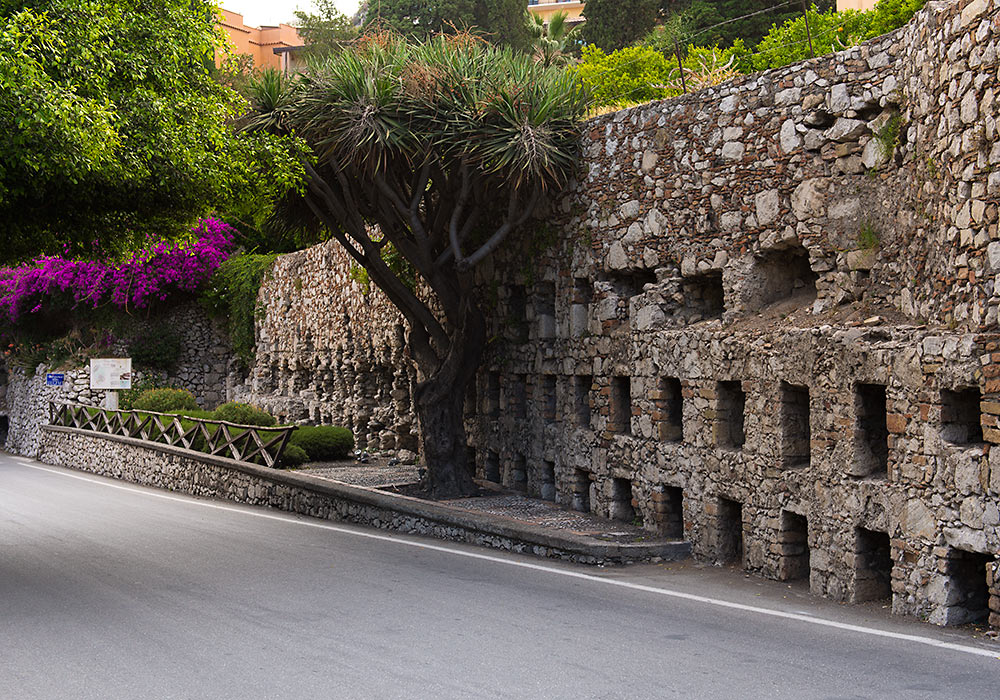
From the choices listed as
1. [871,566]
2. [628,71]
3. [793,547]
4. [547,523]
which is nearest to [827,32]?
[628,71]

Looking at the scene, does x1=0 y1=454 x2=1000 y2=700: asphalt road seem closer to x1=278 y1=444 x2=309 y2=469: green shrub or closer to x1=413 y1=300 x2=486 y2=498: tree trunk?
x1=413 y1=300 x2=486 y2=498: tree trunk

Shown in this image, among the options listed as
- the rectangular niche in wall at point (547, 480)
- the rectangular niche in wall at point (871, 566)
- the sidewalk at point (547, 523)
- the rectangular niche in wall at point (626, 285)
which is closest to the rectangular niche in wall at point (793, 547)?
the rectangular niche in wall at point (871, 566)

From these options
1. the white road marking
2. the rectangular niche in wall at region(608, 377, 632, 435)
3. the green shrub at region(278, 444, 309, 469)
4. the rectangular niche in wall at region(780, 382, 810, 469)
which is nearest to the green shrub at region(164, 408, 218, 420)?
the green shrub at region(278, 444, 309, 469)

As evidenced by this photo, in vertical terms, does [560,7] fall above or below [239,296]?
above

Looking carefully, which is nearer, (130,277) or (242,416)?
(242,416)

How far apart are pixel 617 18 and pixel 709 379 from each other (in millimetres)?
29227

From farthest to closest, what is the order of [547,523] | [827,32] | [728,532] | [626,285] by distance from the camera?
1. [827,32]
2. [626,285]
3. [547,523]
4. [728,532]

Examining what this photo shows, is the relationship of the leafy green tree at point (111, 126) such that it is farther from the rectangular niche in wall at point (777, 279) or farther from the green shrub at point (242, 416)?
the green shrub at point (242, 416)

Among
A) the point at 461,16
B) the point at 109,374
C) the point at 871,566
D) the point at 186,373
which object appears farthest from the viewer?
the point at 461,16

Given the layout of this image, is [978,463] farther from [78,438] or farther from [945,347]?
[78,438]

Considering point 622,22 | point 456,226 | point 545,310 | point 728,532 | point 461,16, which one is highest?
point 461,16

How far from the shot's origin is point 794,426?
1139cm

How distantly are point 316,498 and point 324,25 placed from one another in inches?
1510

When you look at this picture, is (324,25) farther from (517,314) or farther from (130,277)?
(517,314)
